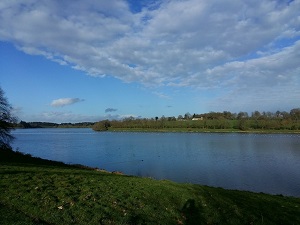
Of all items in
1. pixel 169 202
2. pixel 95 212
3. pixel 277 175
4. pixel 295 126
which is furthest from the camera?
pixel 295 126

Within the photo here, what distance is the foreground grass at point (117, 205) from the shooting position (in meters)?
9.18

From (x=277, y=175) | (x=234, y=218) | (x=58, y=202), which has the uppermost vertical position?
(x=58, y=202)

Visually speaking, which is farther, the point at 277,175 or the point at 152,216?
the point at 277,175

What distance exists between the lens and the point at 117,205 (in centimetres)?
1060

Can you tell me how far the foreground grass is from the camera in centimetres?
918

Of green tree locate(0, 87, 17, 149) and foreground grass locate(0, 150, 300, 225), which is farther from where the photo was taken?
green tree locate(0, 87, 17, 149)

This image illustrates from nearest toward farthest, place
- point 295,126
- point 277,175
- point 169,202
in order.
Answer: point 169,202 → point 277,175 → point 295,126

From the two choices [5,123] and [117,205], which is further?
[5,123]

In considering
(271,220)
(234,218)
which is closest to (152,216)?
(234,218)

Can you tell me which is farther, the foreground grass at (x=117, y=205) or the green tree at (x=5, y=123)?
the green tree at (x=5, y=123)

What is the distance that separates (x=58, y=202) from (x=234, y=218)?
260 inches

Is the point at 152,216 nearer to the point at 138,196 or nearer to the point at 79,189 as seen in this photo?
the point at 138,196

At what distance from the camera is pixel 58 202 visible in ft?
33.5

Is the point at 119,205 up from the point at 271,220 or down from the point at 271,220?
up
